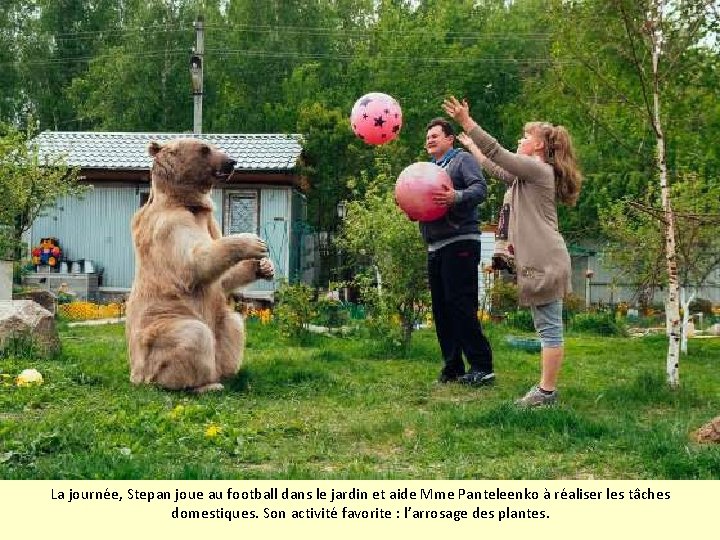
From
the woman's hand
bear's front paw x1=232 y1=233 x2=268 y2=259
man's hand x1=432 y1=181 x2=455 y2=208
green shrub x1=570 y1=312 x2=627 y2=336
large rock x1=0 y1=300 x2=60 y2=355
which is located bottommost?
green shrub x1=570 y1=312 x2=627 y2=336

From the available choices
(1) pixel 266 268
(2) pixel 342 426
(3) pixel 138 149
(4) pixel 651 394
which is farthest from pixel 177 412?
(3) pixel 138 149

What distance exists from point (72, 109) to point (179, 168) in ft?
107

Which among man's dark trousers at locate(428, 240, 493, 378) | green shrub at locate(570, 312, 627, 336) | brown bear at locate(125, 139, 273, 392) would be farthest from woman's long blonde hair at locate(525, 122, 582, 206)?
green shrub at locate(570, 312, 627, 336)

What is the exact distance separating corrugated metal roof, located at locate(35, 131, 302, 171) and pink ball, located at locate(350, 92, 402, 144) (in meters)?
9.91

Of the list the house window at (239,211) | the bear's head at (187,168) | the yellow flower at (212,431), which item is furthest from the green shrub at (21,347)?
the house window at (239,211)

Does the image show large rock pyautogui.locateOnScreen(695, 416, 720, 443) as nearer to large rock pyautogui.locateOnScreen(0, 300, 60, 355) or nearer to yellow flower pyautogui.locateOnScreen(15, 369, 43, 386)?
yellow flower pyautogui.locateOnScreen(15, 369, 43, 386)

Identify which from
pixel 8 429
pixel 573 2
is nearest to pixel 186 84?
pixel 573 2

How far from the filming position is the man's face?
7.95 metres

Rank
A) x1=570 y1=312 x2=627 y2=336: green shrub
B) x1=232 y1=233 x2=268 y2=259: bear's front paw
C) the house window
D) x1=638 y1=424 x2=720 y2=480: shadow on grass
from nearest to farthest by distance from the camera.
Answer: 1. x1=638 y1=424 x2=720 y2=480: shadow on grass
2. x1=232 y1=233 x2=268 y2=259: bear's front paw
3. x1=570 y1=312 x2=627 y2=336: green shrub
4. the house window

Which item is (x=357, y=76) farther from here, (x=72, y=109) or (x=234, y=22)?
(x=72, y=109)

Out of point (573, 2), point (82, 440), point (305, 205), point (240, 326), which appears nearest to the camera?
point (82, 440)

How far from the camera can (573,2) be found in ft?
27.2

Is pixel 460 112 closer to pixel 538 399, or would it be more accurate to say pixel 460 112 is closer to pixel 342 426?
pixel 538 399

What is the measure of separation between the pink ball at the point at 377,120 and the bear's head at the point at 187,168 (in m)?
2.12
